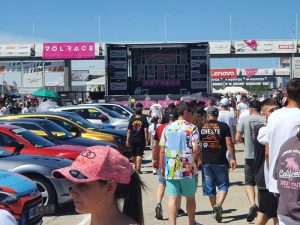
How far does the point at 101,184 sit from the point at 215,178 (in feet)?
18.5

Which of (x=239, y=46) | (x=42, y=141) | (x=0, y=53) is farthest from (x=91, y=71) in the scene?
(x=42, y=141)

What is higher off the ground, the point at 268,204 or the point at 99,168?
the point at 99,168

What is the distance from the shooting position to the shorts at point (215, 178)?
25.5 ft

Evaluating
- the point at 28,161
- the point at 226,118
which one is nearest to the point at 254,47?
the point at 226,118

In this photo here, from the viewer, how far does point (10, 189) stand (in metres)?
6.54

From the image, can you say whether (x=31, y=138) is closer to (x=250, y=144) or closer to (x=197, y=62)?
(x=250, y=144)

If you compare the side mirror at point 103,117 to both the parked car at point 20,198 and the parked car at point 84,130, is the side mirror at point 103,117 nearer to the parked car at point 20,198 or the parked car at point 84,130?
the parked car at point 84,130

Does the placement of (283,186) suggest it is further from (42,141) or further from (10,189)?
(42,141)

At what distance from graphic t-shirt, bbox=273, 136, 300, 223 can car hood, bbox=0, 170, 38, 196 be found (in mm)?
3825

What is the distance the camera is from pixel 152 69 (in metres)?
37.8

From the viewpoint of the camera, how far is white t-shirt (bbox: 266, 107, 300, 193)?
4.67 metres

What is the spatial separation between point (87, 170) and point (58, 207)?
6485 mm

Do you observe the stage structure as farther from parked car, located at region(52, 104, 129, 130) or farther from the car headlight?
the car headlight

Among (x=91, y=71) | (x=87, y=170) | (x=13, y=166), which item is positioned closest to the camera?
(x=87, y=170)
